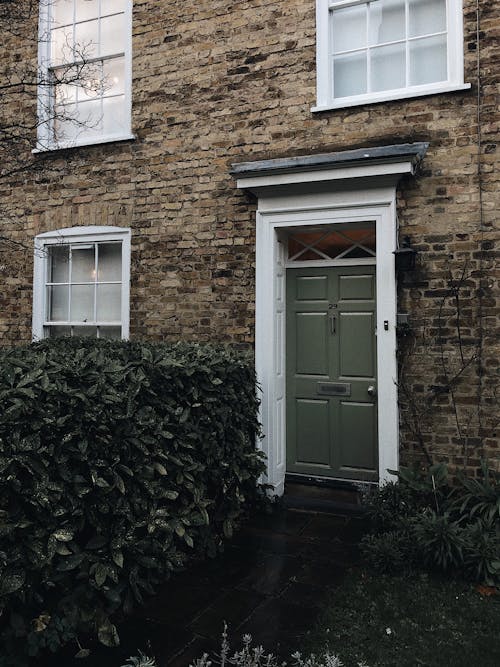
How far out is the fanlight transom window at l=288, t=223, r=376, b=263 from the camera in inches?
228

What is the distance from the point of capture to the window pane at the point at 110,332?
6.68 metres

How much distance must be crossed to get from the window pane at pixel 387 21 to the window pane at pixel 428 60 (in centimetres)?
22

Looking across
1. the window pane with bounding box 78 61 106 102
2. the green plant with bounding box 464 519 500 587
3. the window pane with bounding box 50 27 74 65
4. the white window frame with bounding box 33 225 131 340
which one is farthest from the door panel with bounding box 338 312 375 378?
the window pane with bounding box 50 27 74 65

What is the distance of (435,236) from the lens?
5.14m

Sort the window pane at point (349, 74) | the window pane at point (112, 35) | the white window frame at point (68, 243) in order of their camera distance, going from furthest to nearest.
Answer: the window pane at point (112, 35) < the white window frame at point (68, 243) < the window pane at point (349, 74)

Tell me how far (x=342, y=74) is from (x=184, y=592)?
5.00 meters

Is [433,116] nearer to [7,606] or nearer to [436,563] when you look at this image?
[436,563]

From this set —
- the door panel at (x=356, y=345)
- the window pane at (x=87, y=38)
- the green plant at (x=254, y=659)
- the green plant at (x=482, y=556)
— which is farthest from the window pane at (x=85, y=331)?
the green plant at (x=482, y=556)

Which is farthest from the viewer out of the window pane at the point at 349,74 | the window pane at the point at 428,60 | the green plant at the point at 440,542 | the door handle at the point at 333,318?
the door handle at the point at 333,318

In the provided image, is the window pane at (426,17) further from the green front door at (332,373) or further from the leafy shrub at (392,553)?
the leafy shrub at (392,553)

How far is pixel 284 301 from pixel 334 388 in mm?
1079

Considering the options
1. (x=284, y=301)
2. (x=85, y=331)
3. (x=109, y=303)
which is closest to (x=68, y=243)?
(x=109, y=303)

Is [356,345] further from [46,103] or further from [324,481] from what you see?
[46,103]

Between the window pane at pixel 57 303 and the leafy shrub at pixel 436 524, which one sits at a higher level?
the window pane at pixel 57 303
